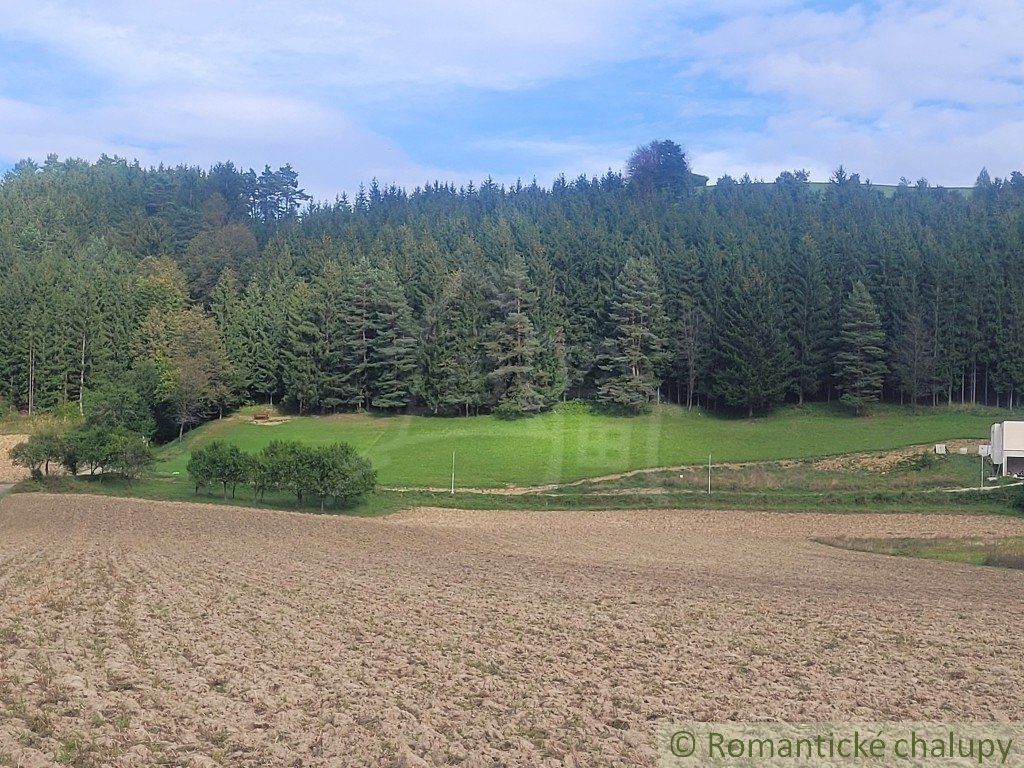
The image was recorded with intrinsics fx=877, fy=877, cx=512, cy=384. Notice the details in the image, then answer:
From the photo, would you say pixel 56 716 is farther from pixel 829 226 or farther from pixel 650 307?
pixel 829 226

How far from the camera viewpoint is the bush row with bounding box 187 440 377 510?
40375 millimetres

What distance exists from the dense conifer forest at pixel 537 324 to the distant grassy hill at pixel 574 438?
225 cm

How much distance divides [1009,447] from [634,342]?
30.3 meters

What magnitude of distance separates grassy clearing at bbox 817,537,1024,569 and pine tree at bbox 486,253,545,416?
111 ft

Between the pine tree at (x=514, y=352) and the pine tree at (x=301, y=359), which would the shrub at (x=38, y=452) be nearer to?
the pine tree at (x=301, y=359)

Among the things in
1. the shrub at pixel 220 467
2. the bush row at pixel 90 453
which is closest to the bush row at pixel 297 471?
the shrub at pixel 220 467

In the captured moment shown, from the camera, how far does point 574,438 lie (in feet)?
191

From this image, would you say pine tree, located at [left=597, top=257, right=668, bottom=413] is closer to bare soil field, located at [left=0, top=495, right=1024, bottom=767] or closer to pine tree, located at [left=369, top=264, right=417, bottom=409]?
pine tree, located at [left=369, top=264, right=417, bottom=409]

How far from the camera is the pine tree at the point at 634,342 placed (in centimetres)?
6625

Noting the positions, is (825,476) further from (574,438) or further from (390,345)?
(390,345)

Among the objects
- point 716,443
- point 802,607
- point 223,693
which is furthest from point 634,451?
point 223,693

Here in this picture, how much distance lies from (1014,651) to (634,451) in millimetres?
40884

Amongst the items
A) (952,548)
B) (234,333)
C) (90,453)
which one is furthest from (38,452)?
(952,548)

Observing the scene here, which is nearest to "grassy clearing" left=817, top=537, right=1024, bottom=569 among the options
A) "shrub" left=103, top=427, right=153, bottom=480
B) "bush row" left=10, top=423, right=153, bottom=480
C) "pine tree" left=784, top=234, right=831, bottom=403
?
"shrub" left=103, top=427, right=153, bottom=480
